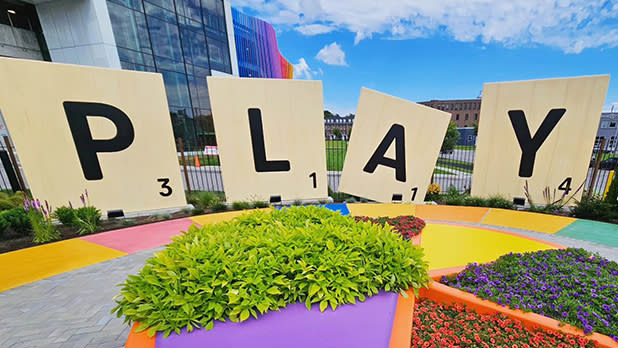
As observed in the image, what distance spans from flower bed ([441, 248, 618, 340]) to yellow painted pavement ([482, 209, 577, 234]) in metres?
2.39

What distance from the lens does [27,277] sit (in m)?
3.76

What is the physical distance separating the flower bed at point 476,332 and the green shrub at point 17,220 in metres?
7.65

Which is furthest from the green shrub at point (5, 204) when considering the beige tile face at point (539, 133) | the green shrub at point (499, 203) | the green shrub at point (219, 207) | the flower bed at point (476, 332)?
the green shrub at point (499, 203)

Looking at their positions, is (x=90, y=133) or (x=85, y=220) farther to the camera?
(x=90, y=133)

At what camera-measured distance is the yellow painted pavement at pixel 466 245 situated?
3562 millimetres

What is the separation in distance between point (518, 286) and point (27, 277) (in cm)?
712

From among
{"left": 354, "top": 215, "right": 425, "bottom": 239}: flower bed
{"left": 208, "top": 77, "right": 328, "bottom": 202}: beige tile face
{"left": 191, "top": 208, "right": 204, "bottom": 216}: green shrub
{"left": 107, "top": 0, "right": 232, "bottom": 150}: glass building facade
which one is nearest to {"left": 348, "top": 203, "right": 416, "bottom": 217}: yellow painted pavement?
{"left": 354, "top": 215, "right": 425, "bottom": 239}: flower bed

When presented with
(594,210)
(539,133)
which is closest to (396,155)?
(539,133)

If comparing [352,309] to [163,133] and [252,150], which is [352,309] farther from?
[163,133]

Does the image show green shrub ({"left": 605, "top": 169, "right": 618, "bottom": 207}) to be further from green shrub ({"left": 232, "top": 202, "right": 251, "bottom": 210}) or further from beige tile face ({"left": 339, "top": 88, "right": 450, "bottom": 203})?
green shrub ({"left": 232, "top": 202, "right": 251, "bottom": 210})

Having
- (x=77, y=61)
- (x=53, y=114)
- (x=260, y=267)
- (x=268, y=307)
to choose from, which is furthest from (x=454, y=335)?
(x=77, y=61)

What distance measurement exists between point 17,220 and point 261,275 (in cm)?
647

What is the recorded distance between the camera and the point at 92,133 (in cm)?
554

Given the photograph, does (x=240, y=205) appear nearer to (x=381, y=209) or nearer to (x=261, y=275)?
(x=381, y=209)
